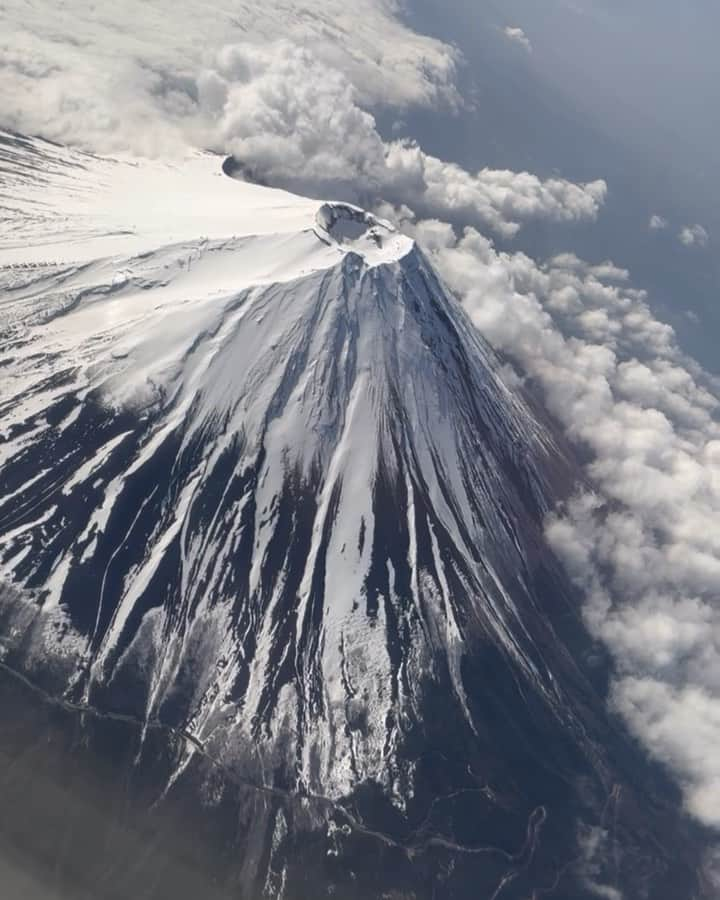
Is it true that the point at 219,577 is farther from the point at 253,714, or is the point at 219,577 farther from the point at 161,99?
the point at 161,99

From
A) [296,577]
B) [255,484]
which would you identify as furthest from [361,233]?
[296,577]

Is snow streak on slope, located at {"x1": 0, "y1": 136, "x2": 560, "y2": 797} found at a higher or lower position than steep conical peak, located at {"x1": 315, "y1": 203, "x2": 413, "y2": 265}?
lower

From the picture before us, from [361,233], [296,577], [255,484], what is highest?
[361,233]

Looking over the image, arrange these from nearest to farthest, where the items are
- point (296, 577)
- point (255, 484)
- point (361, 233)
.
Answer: point (296, 577) < point (255, 484) < point (361, 233)

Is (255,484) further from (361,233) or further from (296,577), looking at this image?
→ (361,233)

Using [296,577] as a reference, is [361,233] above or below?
above

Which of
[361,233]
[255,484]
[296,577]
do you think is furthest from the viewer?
[361,233]
